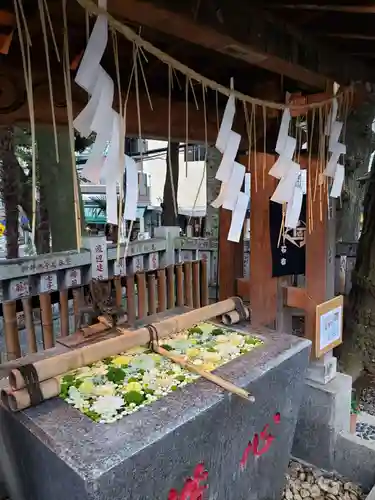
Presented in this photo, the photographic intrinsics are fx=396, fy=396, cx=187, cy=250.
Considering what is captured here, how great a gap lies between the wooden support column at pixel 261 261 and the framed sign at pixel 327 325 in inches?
14.5

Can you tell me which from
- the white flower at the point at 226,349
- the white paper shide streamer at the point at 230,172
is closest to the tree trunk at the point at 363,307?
the white flower at the point at 226,349

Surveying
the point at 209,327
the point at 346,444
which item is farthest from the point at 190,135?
the point at 346,444

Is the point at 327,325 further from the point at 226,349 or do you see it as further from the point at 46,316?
the point at 46,316

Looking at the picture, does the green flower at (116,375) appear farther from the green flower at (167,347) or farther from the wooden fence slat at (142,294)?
the wooden fence slat at (142,294)

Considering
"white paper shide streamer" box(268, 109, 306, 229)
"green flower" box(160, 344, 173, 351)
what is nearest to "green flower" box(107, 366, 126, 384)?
"green flower" box(160, 344, 173, 351)

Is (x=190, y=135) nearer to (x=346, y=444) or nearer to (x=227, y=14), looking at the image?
(x=227, y=14)

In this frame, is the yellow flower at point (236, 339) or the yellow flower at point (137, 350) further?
the yellow flower at point (236, 339)

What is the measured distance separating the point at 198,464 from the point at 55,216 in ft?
21.7

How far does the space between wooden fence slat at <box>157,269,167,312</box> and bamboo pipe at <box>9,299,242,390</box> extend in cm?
151

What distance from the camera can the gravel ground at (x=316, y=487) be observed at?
2.85 metres

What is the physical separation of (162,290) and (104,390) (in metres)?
2.48

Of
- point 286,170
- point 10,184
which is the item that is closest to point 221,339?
point 286,170

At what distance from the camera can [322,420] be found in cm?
314

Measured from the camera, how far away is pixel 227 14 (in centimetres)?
174
